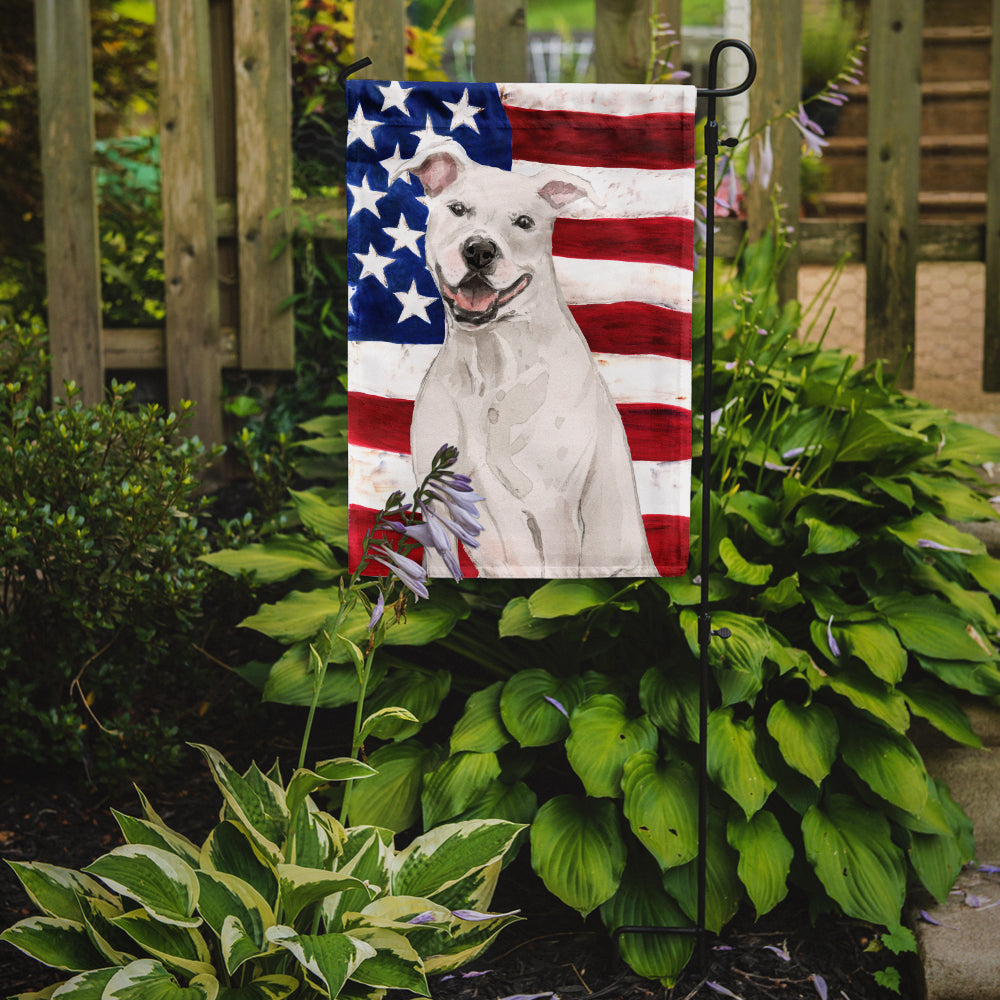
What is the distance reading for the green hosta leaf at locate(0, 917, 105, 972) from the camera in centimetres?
→ 157

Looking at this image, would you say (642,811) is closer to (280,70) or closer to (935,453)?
(935,453)

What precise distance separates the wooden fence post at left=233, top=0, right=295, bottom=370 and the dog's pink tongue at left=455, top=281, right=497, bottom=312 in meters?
1.65

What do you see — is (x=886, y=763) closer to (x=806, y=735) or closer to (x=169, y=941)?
(x=806, y=735)

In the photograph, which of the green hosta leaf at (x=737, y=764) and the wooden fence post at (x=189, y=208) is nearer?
the green hosta leaf at (x=737, y=764)

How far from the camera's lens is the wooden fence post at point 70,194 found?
3.34 m

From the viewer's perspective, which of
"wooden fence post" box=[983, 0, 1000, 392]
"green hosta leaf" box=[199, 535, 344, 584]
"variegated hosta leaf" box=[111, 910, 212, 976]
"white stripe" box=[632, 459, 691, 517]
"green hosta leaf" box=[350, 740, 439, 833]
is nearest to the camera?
"variegated hosta leaf" box=[111, 910, 212, 976]

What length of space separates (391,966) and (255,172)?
8.77ft

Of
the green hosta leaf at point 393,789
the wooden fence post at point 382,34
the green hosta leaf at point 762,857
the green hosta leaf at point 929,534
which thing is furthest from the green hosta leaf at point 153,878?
the wooden fence post at point 382,34

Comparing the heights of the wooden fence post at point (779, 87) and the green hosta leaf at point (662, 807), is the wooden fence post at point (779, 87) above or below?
above

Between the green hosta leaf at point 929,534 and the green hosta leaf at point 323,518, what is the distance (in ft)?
4.29

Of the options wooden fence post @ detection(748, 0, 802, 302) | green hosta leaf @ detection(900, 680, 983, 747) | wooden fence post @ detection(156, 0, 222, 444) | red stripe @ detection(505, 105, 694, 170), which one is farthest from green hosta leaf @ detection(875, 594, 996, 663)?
wooden fence post @ detection(156, 0, 222, 444)

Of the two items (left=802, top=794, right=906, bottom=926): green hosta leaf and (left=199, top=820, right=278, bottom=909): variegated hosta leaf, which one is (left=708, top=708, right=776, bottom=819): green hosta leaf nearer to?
(left=802, top=794, right=906, bottom=926): green hosta leaf

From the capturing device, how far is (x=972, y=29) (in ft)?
20.2

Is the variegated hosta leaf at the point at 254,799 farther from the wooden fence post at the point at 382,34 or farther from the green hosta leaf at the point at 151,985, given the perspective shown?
the wooden fence post at the point at 382,34
